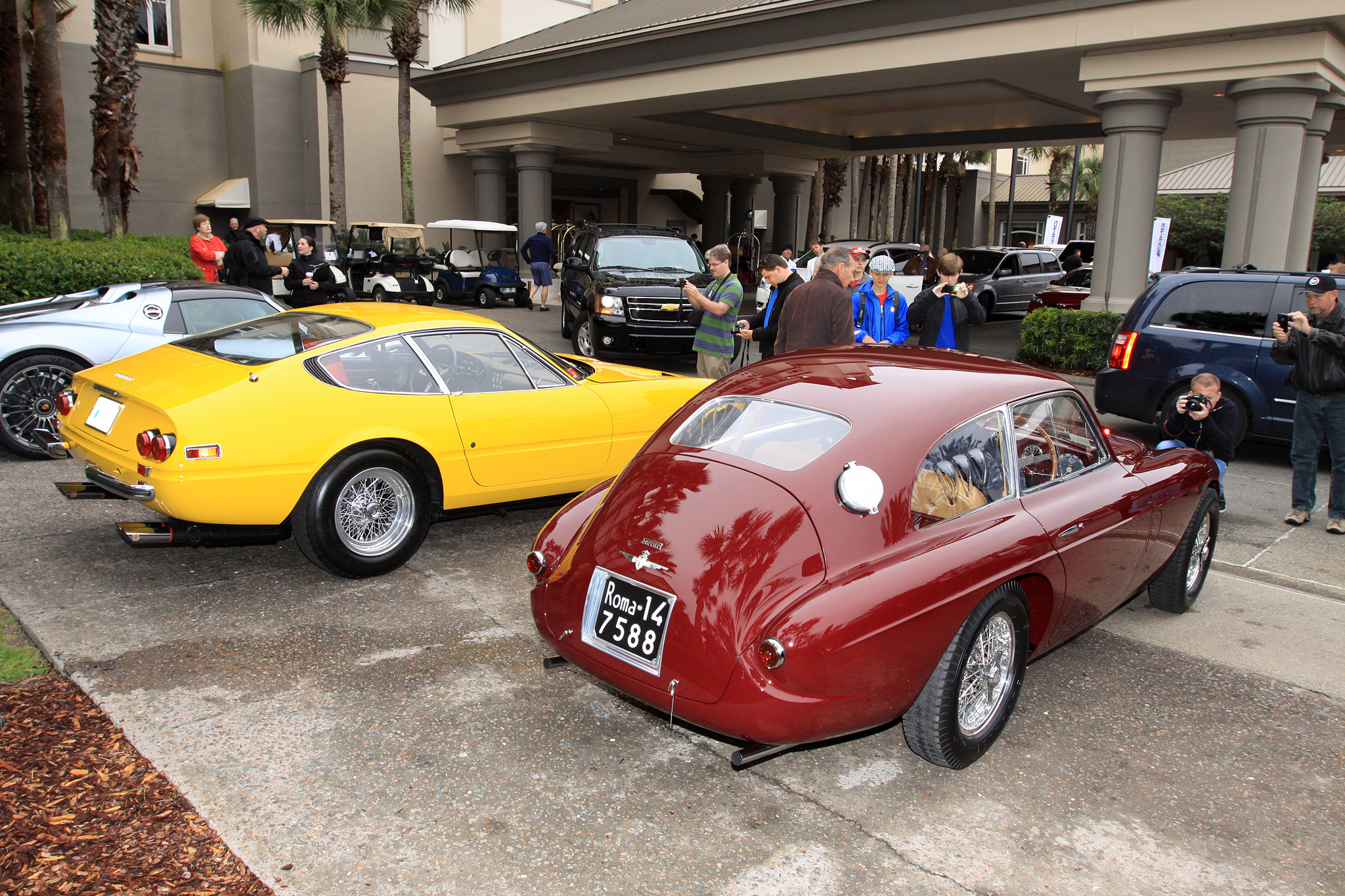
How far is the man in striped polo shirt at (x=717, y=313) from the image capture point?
803cm

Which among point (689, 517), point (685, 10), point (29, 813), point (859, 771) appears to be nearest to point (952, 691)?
point (859, 771)

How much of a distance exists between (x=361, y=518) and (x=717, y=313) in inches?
150

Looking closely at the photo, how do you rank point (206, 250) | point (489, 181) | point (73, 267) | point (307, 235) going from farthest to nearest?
point (489, 181) < point (307, 235) < point (206, 250) < point (73, 267)

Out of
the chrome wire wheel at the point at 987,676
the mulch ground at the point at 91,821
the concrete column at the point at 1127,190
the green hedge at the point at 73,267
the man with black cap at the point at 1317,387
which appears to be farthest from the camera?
the concrete column at the point at 1127,190

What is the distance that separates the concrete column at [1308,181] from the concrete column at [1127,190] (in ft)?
7.39

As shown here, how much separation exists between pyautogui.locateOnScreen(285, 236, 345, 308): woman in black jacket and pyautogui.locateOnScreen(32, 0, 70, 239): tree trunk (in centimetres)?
582

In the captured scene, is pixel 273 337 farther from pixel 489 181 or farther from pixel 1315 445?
pixel 489 181

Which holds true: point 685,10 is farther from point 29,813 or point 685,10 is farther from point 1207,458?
point 29,813

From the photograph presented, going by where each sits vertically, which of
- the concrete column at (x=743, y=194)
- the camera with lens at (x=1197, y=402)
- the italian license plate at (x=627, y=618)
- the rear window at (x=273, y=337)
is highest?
the concrete column at (x=743, y=194)

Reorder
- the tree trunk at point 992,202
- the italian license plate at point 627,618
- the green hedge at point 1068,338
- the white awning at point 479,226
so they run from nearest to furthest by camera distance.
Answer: the italian license plate at point 627,618, the green hedge at point 1068,338, the white awning at point 479,226, the tree trunk at point 992,202

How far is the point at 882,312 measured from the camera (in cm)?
831

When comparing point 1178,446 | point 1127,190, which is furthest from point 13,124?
point 1178,446

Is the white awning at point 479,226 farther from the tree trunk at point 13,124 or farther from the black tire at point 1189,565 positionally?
the black tire at point 1189,565

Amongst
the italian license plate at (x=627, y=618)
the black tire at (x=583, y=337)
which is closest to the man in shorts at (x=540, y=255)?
the black tire at (x=583, y=337)
